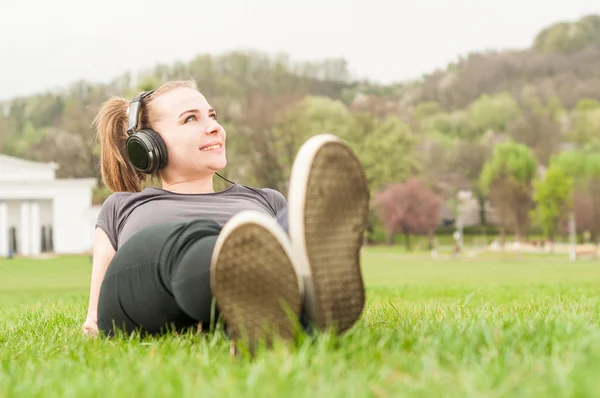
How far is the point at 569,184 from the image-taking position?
163 feet

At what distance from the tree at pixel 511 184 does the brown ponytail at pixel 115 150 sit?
50.5m

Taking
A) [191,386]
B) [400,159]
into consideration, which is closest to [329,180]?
[191,386]

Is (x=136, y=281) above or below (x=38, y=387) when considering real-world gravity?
above

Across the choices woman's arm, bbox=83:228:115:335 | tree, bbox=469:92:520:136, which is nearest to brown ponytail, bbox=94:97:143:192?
woman's arm, bbox=83:228:115:335

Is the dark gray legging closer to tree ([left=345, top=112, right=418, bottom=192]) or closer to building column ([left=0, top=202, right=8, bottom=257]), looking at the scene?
tree ([left=345, top=112, right=418, bottom=192])

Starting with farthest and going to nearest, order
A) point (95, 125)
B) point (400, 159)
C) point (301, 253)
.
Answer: point (400, 159) → point (95, 125) → point (301, 253)

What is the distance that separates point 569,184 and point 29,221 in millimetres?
38625

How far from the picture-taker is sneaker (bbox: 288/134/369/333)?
1.84 m

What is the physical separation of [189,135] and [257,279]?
51.5 inches

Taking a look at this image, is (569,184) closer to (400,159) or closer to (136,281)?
(400,159)

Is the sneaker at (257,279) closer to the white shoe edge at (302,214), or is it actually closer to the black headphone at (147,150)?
the white shoe edge at (302,214)

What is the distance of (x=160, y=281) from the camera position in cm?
229

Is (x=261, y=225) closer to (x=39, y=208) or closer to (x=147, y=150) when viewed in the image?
(x=147, y=150)

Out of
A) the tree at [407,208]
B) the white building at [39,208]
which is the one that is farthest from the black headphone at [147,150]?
the white building at [39,208]
